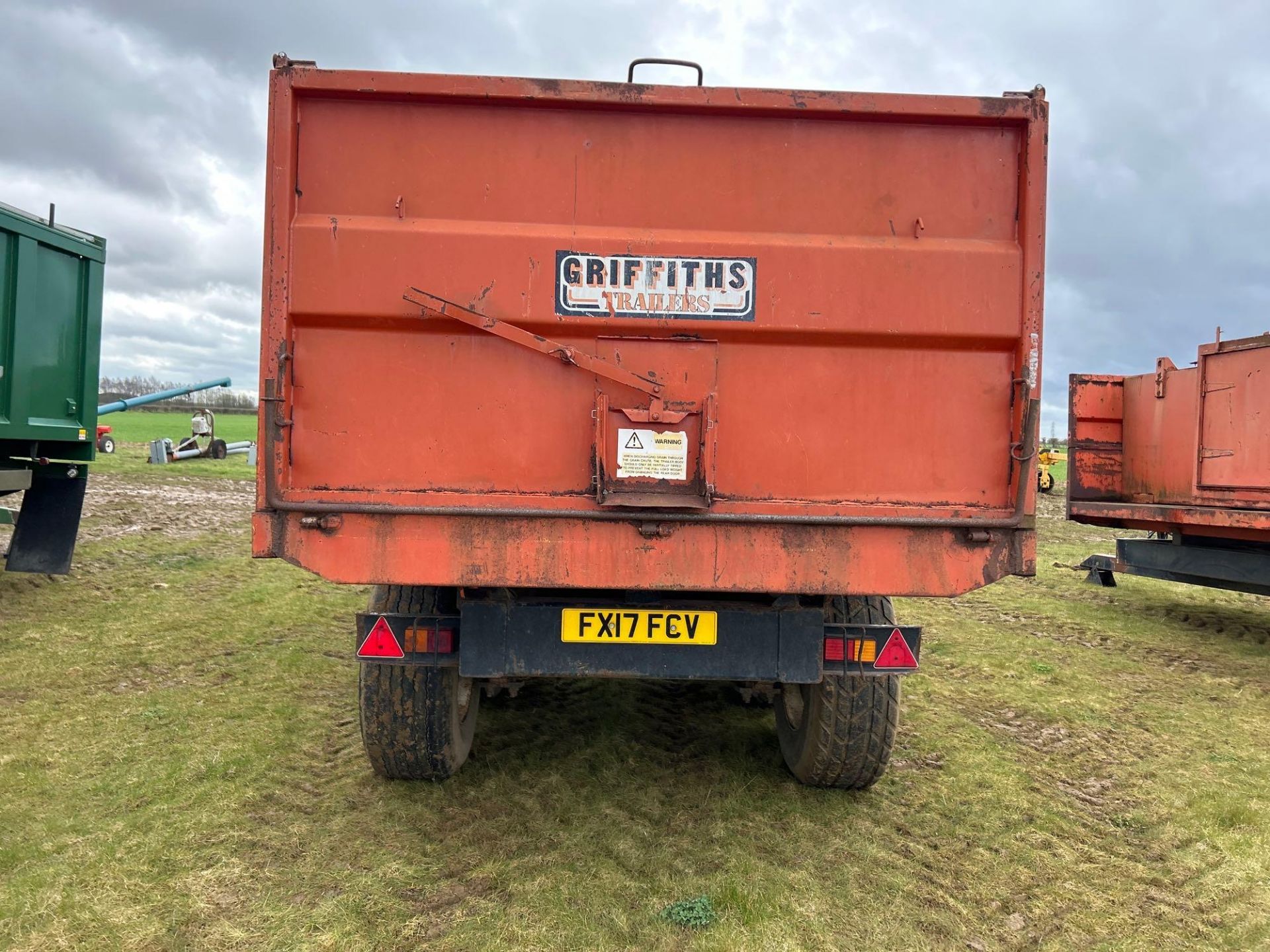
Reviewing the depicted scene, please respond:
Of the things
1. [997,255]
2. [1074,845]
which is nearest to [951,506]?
[997,255]

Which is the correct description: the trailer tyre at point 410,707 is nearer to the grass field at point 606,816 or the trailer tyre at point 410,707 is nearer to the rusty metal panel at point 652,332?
the grass field at point 606,816

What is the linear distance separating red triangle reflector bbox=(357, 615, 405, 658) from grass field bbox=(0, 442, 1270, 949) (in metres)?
0.73

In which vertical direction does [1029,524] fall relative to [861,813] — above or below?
above

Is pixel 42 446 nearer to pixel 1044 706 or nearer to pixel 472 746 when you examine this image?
pixel 472 746

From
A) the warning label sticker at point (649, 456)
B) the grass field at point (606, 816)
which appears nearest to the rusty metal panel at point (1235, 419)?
the grass field at point (606, 816)

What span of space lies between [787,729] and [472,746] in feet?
5.00

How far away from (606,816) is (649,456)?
1.54 meters

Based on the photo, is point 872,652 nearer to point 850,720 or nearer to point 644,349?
point 850,720

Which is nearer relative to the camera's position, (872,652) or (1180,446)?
(872,652)

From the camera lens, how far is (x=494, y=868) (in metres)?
2.85

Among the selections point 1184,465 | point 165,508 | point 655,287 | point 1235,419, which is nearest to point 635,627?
point 655,287

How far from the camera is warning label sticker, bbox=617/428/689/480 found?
2.77 m

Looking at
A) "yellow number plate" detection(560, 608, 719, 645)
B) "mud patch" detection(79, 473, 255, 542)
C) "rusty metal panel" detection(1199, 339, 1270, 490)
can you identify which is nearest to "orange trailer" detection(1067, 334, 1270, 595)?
"rusty metal panel" detection(1199, 339, 1270, 490)

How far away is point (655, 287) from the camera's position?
278 centimetres
